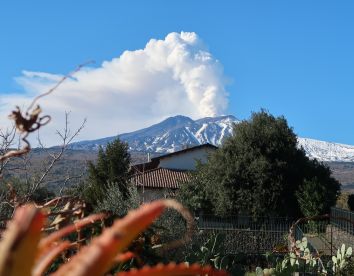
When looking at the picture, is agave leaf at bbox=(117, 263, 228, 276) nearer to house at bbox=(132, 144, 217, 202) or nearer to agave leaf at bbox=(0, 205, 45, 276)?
agave leaf at bbox=(0, 205, 45, 276)

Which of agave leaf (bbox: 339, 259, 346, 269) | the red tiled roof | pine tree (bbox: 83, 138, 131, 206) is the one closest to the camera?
agave leaf (bbox: 339, 259, 346, 269)

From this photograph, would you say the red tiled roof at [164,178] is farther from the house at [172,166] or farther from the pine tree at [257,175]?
the pine tree at [257,175]

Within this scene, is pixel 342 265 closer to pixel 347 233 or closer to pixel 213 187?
pixel 347 233

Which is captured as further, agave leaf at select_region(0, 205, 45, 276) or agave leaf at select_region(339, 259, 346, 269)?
agave leaf at select_region(339, 259, 346, 269)

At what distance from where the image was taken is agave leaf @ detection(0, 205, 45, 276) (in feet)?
1.96

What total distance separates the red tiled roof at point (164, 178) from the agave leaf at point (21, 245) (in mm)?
45997

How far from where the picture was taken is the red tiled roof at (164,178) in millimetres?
47844

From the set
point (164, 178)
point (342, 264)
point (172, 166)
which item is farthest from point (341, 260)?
point (172, 166)

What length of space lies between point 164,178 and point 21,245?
49.8 metres

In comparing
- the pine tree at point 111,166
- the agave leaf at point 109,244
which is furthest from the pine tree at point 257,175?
the agave leaf at point 109,244

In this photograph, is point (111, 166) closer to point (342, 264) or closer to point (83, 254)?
point (342, 264)

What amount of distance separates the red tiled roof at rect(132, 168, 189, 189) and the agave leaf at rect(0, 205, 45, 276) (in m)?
46.0

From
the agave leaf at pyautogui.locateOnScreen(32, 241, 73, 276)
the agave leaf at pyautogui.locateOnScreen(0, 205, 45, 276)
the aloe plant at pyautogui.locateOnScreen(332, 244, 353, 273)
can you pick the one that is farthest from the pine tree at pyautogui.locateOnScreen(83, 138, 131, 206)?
the agave leaf at pyautogui.locateOnScreen(0, 205, 45, 276)

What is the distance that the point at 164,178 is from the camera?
50312 mm
